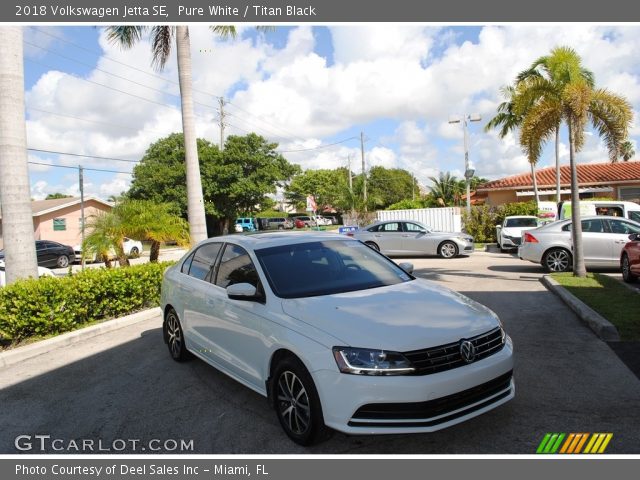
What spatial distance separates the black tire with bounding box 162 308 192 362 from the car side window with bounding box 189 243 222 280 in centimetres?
67

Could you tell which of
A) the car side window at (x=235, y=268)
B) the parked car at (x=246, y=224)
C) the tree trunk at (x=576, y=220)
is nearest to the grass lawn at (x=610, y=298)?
the tree trunk at (x=576, y=220)

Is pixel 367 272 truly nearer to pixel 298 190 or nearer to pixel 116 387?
pixel 116 387

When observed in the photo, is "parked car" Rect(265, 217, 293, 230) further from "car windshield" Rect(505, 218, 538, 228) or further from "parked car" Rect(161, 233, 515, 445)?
"parked car" Rect(161, 233, 515, 445)

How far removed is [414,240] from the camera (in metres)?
17.8

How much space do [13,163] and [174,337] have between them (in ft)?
14.5

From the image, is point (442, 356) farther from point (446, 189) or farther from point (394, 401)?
point (446, 189)

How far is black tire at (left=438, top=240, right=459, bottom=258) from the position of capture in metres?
17.5

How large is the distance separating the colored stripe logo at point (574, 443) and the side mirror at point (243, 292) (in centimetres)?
245

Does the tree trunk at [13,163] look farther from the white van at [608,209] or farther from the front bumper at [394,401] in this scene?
the white van at [608,209]

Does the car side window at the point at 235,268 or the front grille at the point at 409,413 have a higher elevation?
the car side window at the point at 235,268

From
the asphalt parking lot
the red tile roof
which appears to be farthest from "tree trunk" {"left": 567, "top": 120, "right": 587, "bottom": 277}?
the red tile roof

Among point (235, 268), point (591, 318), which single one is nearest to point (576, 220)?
point (591, 318)

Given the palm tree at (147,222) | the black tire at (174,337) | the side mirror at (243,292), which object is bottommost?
the black tire at (174,337)

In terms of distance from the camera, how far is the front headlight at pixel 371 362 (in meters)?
3.27
